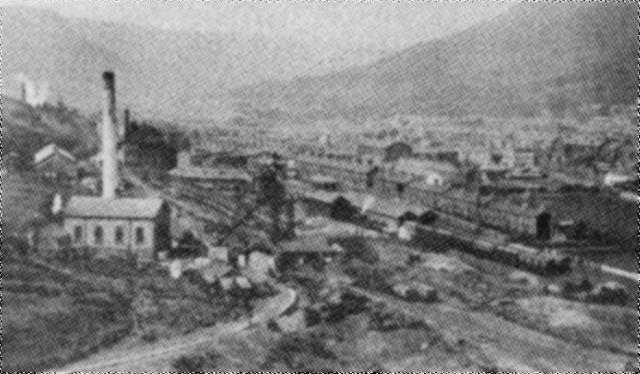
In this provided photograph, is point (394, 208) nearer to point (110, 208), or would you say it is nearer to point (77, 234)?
point (110, 208)

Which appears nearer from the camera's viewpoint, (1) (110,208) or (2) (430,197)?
(1) (110,208)

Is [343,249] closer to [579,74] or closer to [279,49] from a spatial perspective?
Answer: [279,49]

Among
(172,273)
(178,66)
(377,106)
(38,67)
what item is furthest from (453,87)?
(172,273)

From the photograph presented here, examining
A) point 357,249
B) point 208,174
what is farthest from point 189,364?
point 208,174

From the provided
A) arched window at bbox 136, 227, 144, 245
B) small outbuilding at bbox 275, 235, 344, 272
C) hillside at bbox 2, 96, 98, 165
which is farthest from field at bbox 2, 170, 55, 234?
small outbuilding at bbox 275, 235, 344, 272

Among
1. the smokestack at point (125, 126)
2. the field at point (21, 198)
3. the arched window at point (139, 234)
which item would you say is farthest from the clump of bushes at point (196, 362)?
the smokestack at point (125, 126)

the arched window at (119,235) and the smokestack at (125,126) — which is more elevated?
the smokestack at (125,126)

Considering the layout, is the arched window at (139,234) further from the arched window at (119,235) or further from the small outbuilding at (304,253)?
the small outbuilding at (304,253)

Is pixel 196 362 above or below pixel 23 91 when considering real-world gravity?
below
